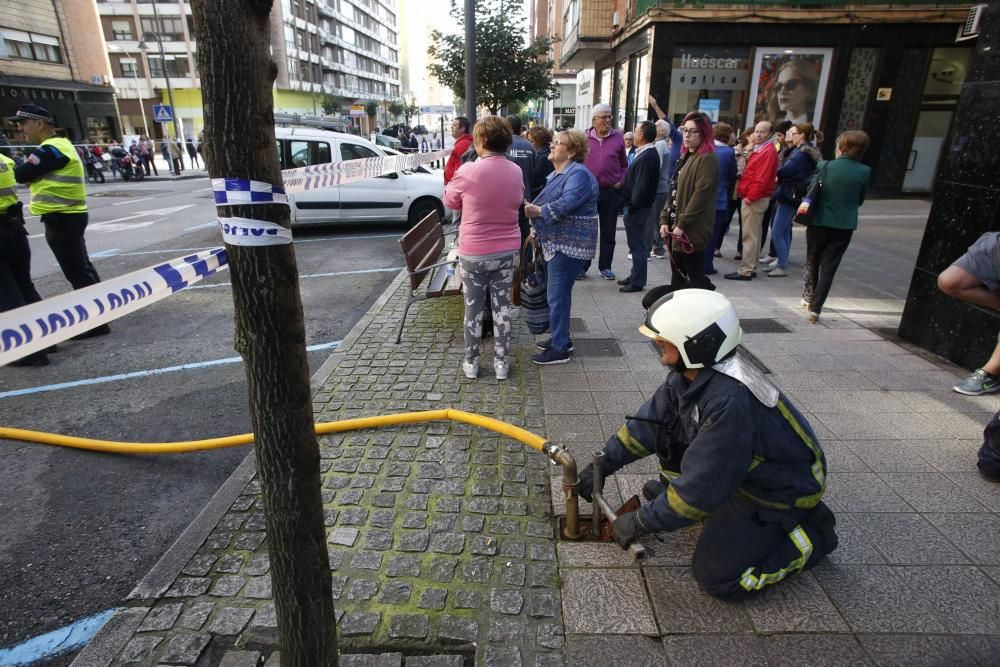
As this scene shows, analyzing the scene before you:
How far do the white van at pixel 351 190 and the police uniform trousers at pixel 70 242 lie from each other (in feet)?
15.9

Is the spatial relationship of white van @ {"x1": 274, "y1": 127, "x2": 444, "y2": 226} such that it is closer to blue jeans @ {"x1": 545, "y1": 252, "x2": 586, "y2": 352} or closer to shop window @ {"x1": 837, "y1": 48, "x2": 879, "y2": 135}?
blue jeans @ {"x1": 545, "y1": 252, "x2": 586, "y2": 352}

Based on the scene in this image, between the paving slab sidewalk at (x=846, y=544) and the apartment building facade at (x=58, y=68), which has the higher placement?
the apartment building facade at (x=58, y=68)

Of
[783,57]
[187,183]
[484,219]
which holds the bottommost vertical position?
[187,183]

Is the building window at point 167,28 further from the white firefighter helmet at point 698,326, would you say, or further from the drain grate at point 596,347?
the white firefighter helmet at point 698,326

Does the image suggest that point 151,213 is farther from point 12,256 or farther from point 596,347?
point 596,347

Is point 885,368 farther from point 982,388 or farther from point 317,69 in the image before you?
point 317,69

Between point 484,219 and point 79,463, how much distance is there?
119 inches

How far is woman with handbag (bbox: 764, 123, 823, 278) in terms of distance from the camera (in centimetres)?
711

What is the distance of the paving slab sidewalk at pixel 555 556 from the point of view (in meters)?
2.21

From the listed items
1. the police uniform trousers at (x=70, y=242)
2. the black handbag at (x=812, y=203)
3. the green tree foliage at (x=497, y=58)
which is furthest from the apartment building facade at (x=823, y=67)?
the police uniform trousers at (x=70, y=242)

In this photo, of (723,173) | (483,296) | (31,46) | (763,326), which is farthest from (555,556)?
(31,46)

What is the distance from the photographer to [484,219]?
13.8ft

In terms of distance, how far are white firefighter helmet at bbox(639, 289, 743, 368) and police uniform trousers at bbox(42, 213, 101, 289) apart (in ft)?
19.3

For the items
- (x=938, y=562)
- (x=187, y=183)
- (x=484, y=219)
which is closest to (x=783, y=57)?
(x=484, y=219)
